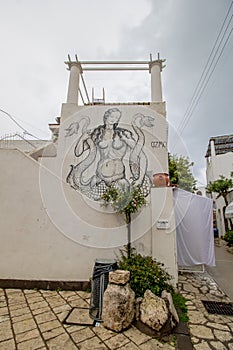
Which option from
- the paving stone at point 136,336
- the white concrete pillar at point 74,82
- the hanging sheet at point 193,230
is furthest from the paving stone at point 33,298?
the white concrete pillar at point 74,82

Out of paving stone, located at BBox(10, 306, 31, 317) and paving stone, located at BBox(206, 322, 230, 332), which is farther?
paving stone, located at BBox(10, 306, 31, 317)

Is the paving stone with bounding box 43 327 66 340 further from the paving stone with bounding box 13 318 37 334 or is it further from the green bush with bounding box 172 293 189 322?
the green bush with bounding box 172 293 189 322

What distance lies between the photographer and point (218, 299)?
14.7 feet

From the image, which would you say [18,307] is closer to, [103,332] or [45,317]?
[45,317]

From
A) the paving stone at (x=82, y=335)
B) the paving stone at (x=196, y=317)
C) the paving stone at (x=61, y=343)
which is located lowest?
the paving stone at (x=196, y=317)

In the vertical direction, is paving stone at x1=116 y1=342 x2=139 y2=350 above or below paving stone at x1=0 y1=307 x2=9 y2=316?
below

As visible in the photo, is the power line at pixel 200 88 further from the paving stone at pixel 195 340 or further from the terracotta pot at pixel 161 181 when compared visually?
the paving stone at pixel 195 340

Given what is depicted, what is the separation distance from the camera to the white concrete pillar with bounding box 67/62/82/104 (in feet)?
31.8

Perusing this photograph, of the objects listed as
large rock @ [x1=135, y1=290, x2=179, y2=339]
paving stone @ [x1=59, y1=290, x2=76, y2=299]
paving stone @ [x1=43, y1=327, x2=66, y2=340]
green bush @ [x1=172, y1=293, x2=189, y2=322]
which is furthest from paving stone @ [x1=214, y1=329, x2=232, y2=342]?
paving stone @ [x1=59, y1=290, x2=76, y2=299]

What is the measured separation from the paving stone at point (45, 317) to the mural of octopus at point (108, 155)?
4.65 metres

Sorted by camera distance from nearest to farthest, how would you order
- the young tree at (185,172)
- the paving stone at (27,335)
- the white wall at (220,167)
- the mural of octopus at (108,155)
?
the paving stone at (27,335) → the mural of octopus at (108,155) → the young tree at (185,172) → the white wall at (220,167)

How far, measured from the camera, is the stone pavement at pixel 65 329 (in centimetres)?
271

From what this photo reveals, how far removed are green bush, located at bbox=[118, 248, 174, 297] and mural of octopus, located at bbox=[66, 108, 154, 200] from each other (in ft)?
13.1

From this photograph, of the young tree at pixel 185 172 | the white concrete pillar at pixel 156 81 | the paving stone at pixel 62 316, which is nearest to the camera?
the paving stone at pixel 62 316
